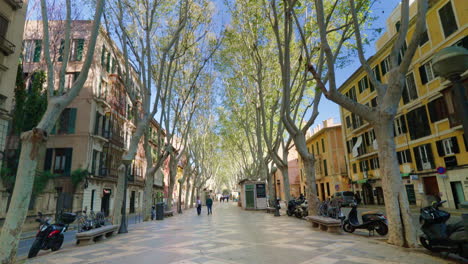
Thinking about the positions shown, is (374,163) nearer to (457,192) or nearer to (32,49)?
(457,192)

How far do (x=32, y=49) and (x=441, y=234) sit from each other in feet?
82.7

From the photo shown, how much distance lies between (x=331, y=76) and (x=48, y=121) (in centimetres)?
698

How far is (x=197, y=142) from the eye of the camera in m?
29.5

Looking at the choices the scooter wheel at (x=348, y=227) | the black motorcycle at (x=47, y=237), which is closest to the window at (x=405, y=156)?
the scooter wheel at (x=348, y=227)

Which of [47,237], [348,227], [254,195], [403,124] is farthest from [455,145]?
[47,237]

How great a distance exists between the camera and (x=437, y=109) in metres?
18.3

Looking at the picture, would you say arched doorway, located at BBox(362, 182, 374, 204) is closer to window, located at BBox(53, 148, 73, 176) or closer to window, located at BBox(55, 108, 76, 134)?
window, located at BBox(53, 148, 73, 176)

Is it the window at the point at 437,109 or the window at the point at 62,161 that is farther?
the window at the point at 62,161

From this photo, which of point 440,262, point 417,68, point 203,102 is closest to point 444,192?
point 417,68

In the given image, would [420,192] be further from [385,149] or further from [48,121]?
[48,121]

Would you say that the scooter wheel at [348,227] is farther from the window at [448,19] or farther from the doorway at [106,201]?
the doorway at [106,201]

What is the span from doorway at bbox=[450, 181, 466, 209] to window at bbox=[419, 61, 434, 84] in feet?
24.4

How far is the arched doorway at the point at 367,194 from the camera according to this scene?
28.0 metres

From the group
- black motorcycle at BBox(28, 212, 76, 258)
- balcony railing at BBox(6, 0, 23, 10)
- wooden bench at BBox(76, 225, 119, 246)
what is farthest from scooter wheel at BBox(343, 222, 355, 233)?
balcony railing at BBox(6, 0, 23, 10)
